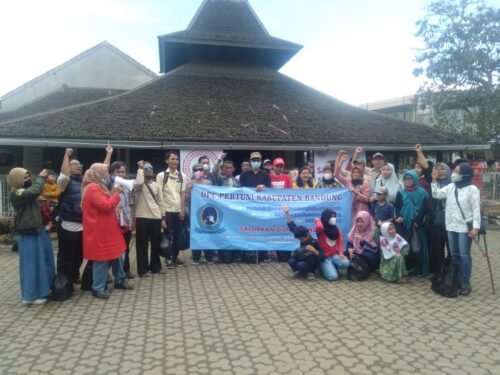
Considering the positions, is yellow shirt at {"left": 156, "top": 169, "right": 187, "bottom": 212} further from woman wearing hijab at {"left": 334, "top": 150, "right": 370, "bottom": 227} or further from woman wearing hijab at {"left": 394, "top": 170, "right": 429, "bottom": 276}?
woman wearing hijab at {"left": 394, "top": 170, "right": 429, "bottom": 276}

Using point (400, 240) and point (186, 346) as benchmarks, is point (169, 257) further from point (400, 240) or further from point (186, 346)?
point (400, 240)

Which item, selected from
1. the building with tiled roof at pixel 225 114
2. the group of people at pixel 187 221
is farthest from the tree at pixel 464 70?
the group of people at pixel 187 221

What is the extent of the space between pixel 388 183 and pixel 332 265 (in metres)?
1.64

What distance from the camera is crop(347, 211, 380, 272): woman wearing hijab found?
6.04m

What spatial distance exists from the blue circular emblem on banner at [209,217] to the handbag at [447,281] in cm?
358

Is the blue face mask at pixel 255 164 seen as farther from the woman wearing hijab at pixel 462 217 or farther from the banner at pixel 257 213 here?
the woman wearing hijab at pixel 462 217

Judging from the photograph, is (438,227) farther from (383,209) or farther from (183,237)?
(183,237)

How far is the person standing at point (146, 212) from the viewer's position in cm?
603

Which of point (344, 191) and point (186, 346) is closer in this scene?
point (186, 346)

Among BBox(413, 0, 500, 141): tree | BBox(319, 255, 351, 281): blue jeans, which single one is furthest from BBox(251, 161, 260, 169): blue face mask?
BBox(413, 0, 500, 141): tree

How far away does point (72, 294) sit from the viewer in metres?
5.34

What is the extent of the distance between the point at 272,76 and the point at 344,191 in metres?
11.5

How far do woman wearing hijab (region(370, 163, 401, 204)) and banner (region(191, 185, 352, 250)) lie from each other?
2.17 ft

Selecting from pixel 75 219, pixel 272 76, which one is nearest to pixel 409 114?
pixel 272 76
